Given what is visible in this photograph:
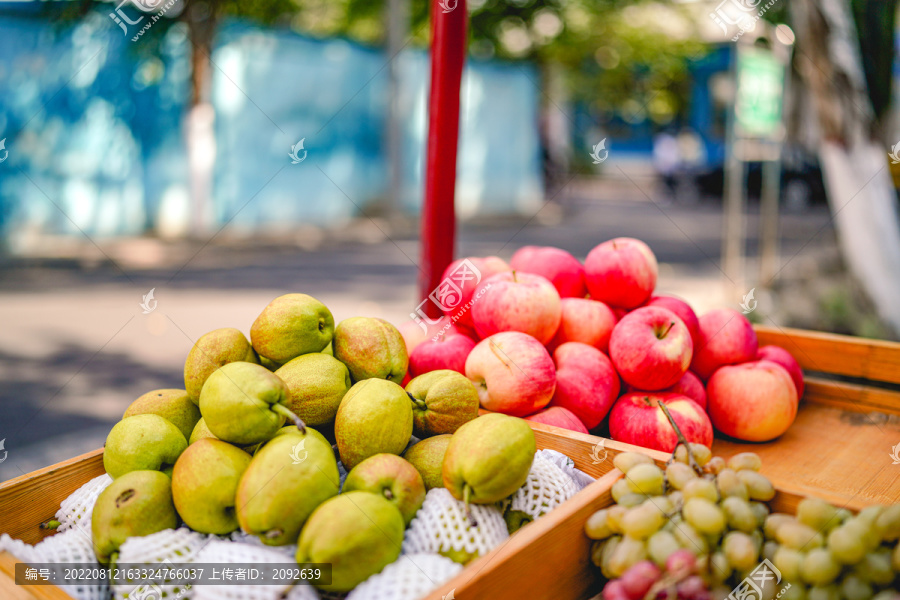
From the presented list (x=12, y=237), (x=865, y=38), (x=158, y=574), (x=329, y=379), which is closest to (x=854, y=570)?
(x=329, y=379)

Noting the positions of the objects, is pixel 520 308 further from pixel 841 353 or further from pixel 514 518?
pixel 841 353

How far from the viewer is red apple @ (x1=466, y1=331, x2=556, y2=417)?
1.86 meters

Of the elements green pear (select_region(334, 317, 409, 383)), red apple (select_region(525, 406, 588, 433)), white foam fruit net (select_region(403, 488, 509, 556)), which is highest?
green pear (select_region(334, 317, 409, 383))

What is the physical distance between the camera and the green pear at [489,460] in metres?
1.31

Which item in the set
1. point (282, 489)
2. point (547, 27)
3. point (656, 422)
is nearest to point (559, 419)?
point (656, 422)

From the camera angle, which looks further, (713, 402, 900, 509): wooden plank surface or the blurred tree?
the blurred tree

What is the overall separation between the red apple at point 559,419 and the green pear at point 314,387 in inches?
22.1

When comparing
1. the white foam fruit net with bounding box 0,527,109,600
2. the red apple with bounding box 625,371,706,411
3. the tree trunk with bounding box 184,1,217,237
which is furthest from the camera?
the tree trunk with bounding box 184,1,217,237

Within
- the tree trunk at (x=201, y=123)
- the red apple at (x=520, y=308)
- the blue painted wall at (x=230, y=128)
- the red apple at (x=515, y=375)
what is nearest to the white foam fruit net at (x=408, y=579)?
the red apple at (x=515, y=375)

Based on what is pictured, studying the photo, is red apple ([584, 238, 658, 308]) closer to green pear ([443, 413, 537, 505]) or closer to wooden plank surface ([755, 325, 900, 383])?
wooden plank surface ([755, 325, 900, 383])

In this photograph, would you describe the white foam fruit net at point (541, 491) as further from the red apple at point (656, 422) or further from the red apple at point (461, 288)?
the red apple at point (461, 288)

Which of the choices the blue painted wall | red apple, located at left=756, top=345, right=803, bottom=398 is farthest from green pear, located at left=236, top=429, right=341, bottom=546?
the blue painted wall

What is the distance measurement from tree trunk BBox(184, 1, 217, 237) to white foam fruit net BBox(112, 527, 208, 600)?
10632 millimetres

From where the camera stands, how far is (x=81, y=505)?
146cm
